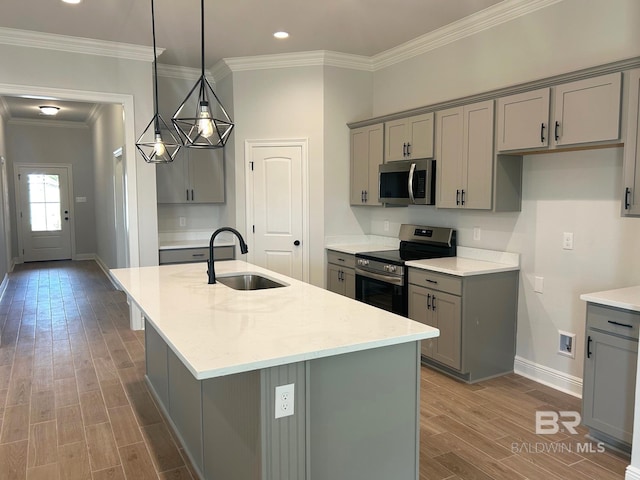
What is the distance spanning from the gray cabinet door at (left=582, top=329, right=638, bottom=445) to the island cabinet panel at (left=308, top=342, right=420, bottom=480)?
1.30 metres

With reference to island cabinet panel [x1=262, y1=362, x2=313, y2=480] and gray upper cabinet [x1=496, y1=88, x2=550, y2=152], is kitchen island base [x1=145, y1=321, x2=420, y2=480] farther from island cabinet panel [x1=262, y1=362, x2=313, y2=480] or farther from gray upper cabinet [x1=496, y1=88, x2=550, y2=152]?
gray upper cabinet [x1=496, y1=88, x2=550, y2=152]

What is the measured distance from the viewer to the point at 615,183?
3172mm

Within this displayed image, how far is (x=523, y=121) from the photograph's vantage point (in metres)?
3.39

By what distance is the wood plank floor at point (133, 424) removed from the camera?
8.60ft

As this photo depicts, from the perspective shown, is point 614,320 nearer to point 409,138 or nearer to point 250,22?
point 409,138

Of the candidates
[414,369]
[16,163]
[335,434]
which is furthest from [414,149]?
[16,163]

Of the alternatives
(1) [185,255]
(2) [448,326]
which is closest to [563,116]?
(2) [448,326]

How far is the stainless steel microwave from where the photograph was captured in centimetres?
427

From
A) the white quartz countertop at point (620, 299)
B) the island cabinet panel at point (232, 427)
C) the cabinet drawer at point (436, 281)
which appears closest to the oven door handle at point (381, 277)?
the cabinet drawer at point (436, 281)

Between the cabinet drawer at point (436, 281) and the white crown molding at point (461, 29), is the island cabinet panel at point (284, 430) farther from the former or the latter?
the white crown molding at point (461, 29)

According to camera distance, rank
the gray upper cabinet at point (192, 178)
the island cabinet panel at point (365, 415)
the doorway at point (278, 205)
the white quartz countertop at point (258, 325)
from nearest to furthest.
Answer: the white quartz countertop at point (258, 325), the island cabinet panel at point (365, 415), the doorway at point (278, 205), the gray upper cabinet at point (192, 178)

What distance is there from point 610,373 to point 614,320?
305 mm

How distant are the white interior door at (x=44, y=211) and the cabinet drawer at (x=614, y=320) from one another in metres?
10.3

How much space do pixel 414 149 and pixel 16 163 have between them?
8791 millimetres
